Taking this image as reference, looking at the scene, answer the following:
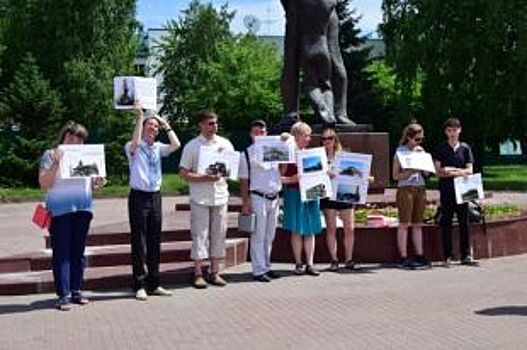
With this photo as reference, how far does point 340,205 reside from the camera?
38.6 feet

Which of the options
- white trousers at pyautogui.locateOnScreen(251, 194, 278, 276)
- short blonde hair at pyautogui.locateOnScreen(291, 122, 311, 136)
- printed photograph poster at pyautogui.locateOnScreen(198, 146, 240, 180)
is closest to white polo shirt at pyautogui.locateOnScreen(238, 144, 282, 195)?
white trousers at pyautogui.locateOnScreen(251, 194, 278, 276)

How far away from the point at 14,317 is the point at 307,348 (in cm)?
312

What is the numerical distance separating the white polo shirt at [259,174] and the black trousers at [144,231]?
4.54 feet

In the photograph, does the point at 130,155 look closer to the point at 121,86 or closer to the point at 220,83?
the point at 121,86

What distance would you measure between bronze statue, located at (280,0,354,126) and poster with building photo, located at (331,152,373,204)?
3.36m

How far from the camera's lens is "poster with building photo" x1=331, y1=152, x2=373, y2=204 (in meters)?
11.7

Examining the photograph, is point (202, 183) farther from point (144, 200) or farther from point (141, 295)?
point (141, 295)

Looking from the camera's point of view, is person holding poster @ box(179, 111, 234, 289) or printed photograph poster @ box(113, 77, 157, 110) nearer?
printed photograph poster @ box(113, 77, 157, 110)

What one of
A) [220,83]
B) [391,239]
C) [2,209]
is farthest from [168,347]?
[220,83]

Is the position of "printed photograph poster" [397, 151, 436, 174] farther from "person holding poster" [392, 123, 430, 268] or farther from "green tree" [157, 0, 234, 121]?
"green tree" [157, 0, 234, 121]

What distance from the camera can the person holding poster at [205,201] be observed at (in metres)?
10.4

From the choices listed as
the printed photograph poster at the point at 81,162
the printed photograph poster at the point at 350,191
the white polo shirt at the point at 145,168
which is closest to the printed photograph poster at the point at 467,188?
the printed photograph poster at the point at 350,191

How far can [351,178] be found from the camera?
11.7 metres

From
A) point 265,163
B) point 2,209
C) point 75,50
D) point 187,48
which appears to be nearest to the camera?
point 265,163
